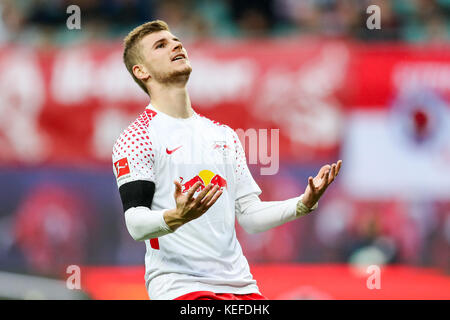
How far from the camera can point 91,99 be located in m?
10.9

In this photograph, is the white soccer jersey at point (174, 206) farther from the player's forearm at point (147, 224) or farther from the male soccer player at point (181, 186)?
the player's forearm at point (147, 224)

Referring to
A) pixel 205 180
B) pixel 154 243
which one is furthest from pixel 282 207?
pixel 154 243

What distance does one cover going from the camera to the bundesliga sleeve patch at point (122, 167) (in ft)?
15.8

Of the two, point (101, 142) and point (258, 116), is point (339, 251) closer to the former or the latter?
point (258, 116)

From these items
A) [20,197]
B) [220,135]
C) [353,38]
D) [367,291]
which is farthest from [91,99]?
[220,135]

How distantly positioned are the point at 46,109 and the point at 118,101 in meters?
0.95

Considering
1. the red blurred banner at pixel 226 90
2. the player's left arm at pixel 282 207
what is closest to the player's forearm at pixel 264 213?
the player's left arm at pixel 282 207

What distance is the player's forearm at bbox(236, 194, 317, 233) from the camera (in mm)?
5121

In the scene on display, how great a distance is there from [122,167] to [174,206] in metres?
0.38

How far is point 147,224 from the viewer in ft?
15.1

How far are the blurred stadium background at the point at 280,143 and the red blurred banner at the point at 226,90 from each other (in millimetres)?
14

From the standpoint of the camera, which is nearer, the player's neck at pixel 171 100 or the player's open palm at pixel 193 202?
the player's open palm at pixel 193 202

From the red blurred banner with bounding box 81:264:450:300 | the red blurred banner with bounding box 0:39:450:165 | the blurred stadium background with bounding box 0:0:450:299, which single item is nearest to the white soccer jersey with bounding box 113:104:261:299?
the red blurred banner with bounding box 81:264:450:300

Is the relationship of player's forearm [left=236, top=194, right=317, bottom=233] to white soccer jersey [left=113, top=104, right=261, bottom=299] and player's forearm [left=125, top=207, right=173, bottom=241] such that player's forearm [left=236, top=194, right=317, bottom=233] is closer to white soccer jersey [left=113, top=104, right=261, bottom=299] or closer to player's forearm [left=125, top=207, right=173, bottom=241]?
white soccer jersey [left=113, top=104, right=261, bottom=299]
